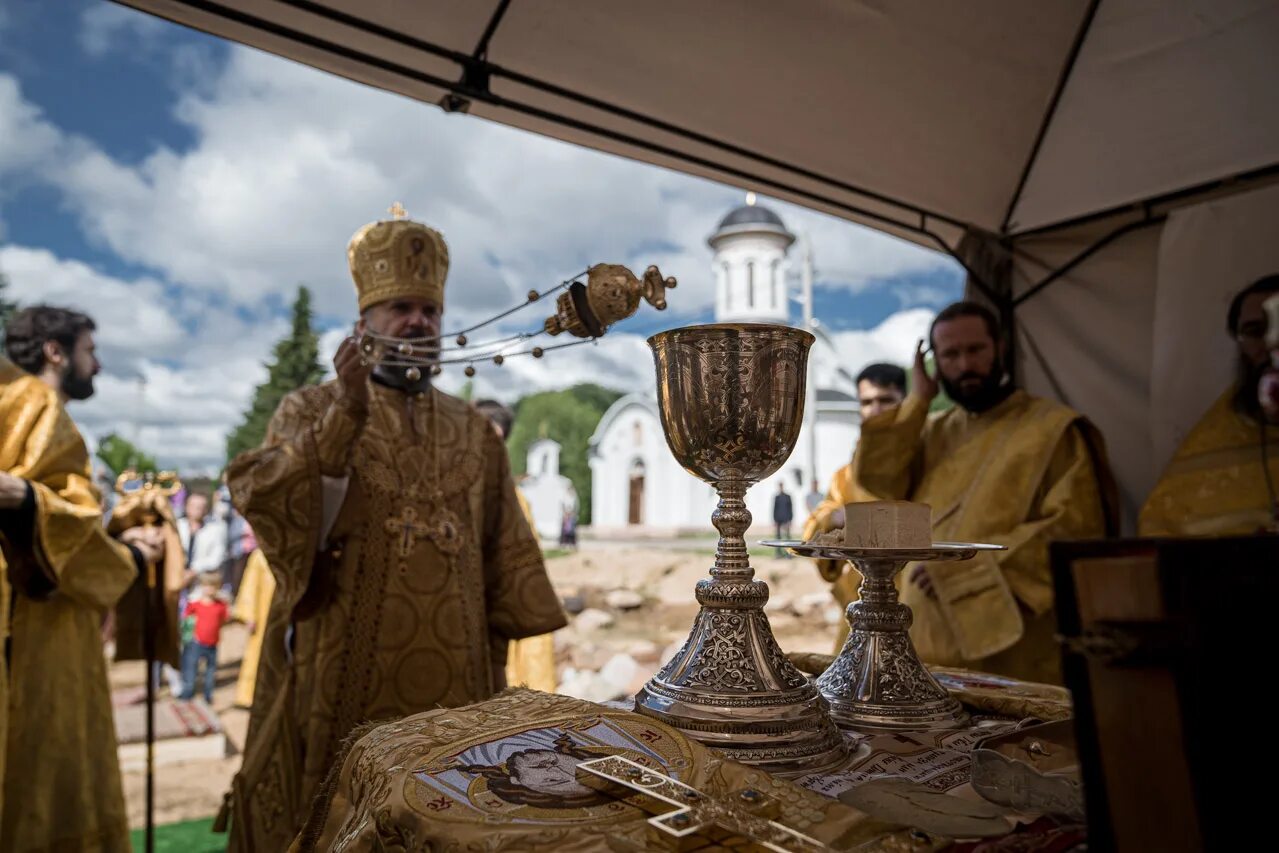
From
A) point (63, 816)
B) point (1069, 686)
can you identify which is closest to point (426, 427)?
point (63, 816)

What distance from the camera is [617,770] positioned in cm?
84

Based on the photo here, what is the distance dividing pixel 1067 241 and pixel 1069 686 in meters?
3.41

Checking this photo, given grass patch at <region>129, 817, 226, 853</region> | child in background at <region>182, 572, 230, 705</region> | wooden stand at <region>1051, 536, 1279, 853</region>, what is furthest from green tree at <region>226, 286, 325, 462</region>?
wooden stand at <region>1051, 536, 1279, 853</region>

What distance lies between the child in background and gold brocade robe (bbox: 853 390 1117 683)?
7.06 m

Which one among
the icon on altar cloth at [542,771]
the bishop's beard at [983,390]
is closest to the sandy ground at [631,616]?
the bishop's beard at [983,390]

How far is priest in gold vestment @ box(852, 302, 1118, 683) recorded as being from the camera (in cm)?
242

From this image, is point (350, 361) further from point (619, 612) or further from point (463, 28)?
point (619, 612)

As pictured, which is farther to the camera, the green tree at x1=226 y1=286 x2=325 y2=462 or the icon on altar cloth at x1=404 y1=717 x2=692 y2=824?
the green tree at x1=226 y1=286 x2=325 y2=462

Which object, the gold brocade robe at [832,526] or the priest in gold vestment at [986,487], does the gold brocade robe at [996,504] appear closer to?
the priest in gold vestment at [986,487]

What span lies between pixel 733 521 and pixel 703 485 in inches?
750

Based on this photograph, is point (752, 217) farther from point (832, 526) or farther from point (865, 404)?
point (832, 526)

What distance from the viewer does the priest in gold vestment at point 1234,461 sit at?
2613mm

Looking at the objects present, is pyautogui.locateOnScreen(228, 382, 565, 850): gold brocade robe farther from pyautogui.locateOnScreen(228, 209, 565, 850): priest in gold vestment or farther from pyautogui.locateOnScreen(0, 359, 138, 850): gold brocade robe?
pyautogui.locateOnScreen(0, 359, 138, 850): gold brocade robe

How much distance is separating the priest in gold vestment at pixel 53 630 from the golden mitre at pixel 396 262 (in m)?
1.14
